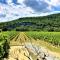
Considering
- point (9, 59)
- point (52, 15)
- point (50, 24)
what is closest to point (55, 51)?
point (9, 59)

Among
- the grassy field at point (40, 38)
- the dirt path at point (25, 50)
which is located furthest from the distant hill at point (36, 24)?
the dirt path at point (25, 50)

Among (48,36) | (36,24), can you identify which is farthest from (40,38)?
(36,24)

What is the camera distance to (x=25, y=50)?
1764 cm

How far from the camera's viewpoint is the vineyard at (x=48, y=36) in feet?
63.8

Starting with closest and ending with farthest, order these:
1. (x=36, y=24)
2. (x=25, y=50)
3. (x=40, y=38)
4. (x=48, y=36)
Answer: (x=25, y=50) < (x=48, y=36) < (x=40, y=38) < (x=36, y=24)

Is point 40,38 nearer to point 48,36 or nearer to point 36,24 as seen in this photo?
point 48,36

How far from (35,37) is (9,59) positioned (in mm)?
5441

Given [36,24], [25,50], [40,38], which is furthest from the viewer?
[36,24]

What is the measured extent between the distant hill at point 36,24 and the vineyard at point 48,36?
1.94ft

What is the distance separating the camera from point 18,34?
20391mm

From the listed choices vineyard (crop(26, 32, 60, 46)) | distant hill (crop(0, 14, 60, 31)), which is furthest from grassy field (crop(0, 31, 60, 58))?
distant hill (crop(0, 14, 60, 31))

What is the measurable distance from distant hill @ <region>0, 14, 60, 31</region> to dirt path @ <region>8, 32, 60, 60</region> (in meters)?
1.54

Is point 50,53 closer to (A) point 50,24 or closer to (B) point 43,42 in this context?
(B) point 43,42

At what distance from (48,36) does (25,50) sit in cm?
303
